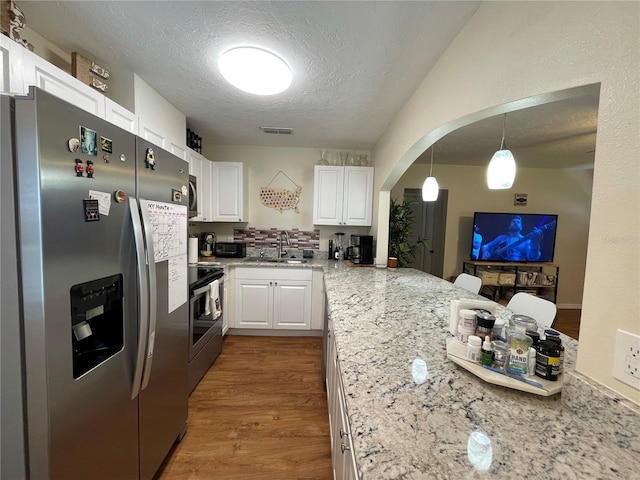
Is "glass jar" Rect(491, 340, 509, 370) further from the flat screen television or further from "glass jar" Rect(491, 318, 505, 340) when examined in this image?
the flat screen television

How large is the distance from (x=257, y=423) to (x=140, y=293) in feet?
4.29

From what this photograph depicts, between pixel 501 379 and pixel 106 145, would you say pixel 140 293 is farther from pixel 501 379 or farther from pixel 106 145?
pixel 501 379

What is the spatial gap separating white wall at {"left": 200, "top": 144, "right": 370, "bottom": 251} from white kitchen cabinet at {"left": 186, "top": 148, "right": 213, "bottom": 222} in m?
0.50

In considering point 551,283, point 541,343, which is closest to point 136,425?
point 541,343

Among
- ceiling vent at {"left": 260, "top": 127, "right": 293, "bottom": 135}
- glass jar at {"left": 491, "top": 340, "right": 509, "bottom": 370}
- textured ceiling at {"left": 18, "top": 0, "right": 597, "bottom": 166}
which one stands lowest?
glass jar at {"left": 491, "top": 340, "right": 509, "bottom": 370}

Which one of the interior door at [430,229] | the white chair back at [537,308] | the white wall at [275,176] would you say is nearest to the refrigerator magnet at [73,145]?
the white chair back at [537,308]

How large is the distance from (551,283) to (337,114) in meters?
4.16

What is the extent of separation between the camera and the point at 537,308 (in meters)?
1.56

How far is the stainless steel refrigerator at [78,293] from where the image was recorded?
735 millimetres

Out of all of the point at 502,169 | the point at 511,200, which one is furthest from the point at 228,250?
the point at 511,200

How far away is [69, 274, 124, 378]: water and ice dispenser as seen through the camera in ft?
2.86

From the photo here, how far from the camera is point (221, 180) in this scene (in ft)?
10.6

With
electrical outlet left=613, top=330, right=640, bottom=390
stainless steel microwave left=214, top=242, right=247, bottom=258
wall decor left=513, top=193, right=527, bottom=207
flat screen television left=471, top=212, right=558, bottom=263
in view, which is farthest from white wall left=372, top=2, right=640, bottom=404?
wall decor left=513, top=193, right=527, bottom=207

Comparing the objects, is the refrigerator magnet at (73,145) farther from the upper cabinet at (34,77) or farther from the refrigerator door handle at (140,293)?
the upper cabinet at (34,77)
